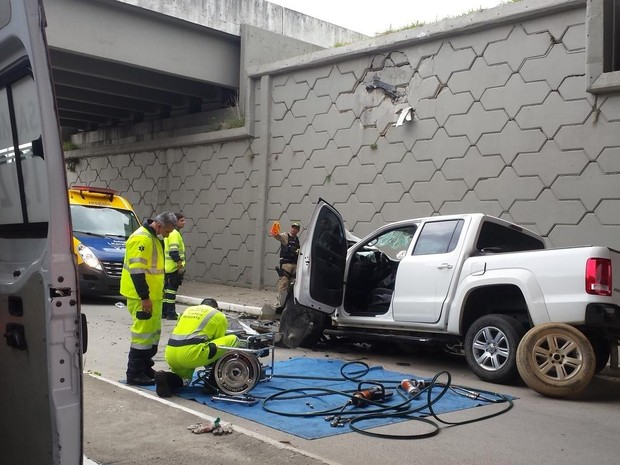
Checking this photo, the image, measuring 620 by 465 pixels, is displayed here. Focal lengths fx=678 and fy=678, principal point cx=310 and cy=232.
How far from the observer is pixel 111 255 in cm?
1287

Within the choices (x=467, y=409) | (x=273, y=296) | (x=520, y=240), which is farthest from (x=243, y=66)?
(x=467, y=409)

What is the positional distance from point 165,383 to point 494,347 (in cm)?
335

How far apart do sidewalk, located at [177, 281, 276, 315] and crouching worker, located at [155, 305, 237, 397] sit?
5509mm

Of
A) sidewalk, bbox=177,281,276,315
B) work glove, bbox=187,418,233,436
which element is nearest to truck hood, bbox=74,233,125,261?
sidewalk, bbox=177,281,276,315

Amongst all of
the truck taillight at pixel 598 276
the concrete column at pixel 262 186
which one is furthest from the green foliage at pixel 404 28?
the truck taillight at pixel 598 276

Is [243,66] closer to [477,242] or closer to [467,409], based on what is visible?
[477,242]

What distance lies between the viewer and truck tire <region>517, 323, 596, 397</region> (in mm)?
6246

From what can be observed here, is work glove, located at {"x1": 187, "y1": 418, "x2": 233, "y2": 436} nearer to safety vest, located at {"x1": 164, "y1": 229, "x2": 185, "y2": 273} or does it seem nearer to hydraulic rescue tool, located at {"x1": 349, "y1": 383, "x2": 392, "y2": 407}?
hydraulic rescue tool, located at {"x1": 349, "y1": 383, "x2": 392, "y2": 407}

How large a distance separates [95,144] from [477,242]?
16941 millimetres

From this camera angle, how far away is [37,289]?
8.84 ft

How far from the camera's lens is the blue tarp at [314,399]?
5387 millimetres

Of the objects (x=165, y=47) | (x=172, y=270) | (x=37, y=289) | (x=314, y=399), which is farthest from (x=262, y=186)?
(x=37, y=289)

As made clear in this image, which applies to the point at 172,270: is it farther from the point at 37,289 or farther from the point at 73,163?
the point at 73,163

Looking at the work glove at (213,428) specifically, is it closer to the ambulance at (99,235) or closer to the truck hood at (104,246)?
the ambulance at (99,235)
